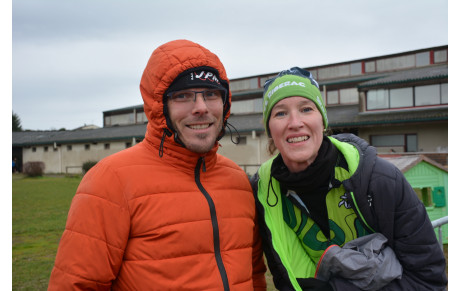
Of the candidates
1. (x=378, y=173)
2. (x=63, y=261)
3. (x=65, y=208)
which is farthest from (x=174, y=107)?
(x=65, y=208)

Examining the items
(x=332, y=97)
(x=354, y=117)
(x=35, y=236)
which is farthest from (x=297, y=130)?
(x=332, y=97)

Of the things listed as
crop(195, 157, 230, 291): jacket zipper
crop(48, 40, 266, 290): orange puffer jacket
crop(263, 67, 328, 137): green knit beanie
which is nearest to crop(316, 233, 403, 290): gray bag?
crop(48, 40, 266, 290): orange puffer jacket

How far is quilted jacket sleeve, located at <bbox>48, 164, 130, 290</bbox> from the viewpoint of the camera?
6.64 feet

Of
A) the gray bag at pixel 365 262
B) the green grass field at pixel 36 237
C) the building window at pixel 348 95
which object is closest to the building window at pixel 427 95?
the building window at pixel 348 95

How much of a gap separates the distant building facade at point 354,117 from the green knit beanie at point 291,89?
8.89 metres

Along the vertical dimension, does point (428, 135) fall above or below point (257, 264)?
above

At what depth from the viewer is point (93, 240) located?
206 centimetres

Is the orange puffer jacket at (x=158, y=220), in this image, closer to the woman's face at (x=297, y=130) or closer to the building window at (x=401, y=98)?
the woman's face at (x=297, y=130)

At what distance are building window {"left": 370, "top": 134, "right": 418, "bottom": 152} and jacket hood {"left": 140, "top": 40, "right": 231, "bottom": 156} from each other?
21.7 meters

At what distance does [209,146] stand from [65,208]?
494 inches

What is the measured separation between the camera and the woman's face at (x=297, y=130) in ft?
8.27

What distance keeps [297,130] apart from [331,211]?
0.59m

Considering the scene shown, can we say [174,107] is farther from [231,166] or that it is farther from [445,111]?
[445,111]

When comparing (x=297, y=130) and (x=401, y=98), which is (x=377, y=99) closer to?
(x=401, y=98)
